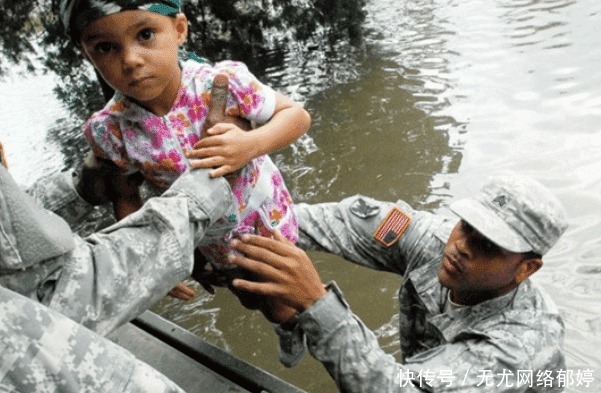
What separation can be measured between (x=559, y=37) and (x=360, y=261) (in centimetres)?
680

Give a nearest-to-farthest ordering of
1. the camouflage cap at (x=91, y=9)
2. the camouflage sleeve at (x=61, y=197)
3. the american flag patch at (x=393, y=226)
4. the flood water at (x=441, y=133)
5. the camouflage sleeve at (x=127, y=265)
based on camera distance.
A: the camouflage sleeve at (x=127, y=265) → the camouflage cap at (x=91, y=9) → the camouflage sleeve at (x=61, y=197) → the american flag patch at (x=393, y=226) → the flood water at (x=441, y=133)

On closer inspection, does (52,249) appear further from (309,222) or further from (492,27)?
(492,27)

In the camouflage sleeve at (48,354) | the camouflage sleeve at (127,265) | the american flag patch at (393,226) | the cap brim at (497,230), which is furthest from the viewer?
the american flag patch at (393,226)

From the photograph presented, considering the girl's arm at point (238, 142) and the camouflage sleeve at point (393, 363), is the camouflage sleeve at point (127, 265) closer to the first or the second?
the girl's arm at point (238, 142)

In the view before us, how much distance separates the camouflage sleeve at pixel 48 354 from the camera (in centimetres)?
104

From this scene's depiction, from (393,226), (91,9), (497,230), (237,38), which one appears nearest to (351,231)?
(393,226)

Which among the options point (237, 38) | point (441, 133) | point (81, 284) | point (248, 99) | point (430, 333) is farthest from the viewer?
point (237, 38)

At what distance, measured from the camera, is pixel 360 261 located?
2697mm

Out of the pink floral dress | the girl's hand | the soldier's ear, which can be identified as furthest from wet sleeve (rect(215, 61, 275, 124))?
the soldier's ear

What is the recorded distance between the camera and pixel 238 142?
1.62 m

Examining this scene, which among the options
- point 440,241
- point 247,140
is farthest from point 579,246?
point 247,140

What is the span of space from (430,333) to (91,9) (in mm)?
1815

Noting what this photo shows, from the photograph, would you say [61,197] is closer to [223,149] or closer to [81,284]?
[223,149]

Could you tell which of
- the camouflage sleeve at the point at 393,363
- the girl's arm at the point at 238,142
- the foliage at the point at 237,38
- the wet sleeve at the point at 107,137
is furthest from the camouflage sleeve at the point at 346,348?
the foliage at the point at 237,38
